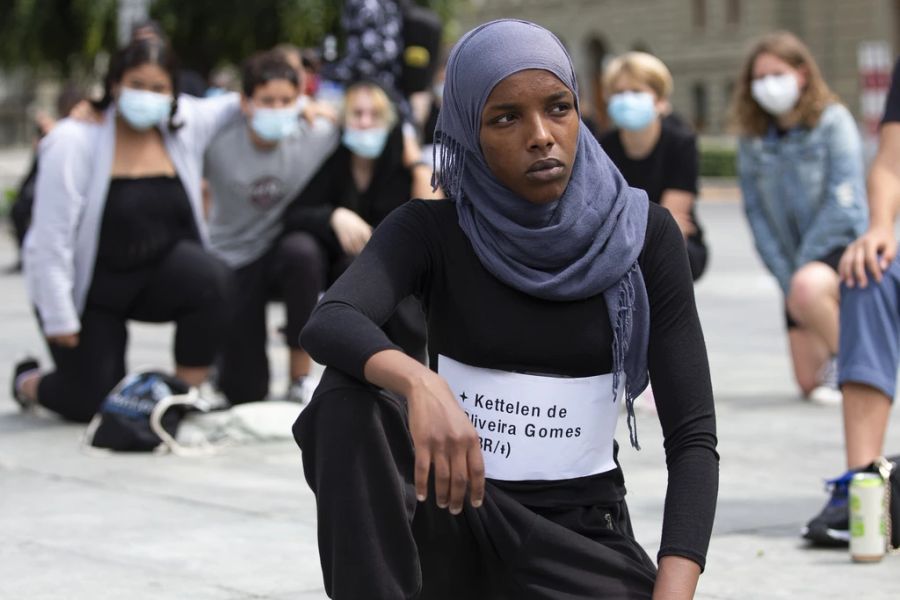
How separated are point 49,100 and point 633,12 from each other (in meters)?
19.0

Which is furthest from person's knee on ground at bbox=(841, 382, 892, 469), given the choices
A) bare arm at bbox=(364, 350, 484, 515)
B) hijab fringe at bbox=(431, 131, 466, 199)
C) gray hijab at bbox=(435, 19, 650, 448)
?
bare arm at bbox=(364, 350, 484, 515)

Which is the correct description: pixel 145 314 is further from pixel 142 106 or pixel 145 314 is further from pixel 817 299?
pixel 817 299

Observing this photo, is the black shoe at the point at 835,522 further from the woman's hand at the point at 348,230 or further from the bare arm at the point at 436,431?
the woman's hand at the point at 348,230

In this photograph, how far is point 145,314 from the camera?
23.4ft

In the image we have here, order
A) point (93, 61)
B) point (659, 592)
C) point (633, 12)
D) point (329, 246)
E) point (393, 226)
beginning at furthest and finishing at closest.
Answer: point (633, 12) → point (93, 61) → point (329, 246) → point (393, 226) → point (659, 592)

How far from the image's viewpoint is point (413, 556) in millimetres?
2891

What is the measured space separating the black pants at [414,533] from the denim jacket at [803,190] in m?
4.43

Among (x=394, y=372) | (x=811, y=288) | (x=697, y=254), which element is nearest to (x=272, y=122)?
(x=697, y=254)

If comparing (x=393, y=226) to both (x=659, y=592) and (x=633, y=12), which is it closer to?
(x=659, y=592)

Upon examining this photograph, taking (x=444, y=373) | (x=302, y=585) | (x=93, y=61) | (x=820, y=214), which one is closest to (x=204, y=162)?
(x=820, y=214)

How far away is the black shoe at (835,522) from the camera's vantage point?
4.74 meters

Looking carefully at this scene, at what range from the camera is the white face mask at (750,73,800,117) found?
24.6ft

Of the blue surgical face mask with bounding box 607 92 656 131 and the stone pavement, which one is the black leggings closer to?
the stone pavement

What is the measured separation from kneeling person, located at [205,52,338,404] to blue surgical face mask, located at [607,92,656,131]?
1258mm
